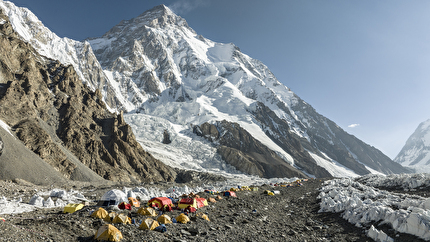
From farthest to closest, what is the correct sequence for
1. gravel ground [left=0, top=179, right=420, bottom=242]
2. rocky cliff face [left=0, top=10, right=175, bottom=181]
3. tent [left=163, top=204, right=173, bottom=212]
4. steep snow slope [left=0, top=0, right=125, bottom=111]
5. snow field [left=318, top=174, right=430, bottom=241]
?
1. steep snow slope [left=0, top=0, right=125, bottom=111]
2. rocky cliff face [left=0, top=10, right=175, bottom=181]
3. tent [left=163, top=204, right=173, bottom=212]
4. snow field [left=318, top=174, right=430, bottom=241]
5. gravel ground [left=0, top=179, right=420, bottom=242]

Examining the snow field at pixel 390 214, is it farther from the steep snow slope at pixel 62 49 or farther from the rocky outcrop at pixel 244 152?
the steep snow slope at pixel 62 49

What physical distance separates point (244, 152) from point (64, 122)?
323ft

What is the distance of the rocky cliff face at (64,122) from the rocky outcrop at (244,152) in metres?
47.2

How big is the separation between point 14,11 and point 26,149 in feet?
555

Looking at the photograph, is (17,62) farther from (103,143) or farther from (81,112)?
(103,143)

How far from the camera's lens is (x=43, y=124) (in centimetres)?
5991

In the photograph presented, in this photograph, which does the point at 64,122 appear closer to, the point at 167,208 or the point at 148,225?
the point at 167,208

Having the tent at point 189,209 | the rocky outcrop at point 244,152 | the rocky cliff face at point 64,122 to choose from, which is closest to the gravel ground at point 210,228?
the tent at point 189,209

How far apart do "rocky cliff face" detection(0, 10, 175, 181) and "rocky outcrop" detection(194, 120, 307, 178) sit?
4720cm

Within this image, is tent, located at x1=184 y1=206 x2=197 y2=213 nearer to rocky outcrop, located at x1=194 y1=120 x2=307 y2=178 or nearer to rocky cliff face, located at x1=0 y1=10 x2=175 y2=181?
rocky cliff face, located at x1=0 y1=10 x2=175 y2=181

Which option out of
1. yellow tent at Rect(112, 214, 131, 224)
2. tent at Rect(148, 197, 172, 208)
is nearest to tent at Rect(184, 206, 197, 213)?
tent at Rect(148, 197, 172, 208)

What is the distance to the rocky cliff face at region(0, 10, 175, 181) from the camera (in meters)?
51.8

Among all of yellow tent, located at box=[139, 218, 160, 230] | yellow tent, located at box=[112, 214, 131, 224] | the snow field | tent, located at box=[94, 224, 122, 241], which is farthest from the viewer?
yellow tent, located at box=[112, 214, 131, 224]

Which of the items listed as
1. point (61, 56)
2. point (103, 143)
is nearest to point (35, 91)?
point (103, 143)
